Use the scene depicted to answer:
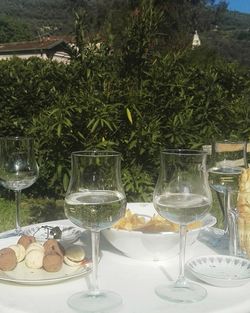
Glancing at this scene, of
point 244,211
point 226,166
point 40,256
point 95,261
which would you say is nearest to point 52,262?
point 40,256

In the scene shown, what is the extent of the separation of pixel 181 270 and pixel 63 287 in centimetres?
31

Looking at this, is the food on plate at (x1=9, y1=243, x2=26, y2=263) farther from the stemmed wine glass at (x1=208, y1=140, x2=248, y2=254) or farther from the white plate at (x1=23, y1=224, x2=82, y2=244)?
the stemmed wine glass at (x1=208, y1=140, x2=248, y2=254)

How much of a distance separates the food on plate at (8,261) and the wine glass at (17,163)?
1.46 ft

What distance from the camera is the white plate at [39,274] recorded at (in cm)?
139

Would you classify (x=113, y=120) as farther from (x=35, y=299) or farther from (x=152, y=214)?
(x=35, y=299)

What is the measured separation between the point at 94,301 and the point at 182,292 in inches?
8.9

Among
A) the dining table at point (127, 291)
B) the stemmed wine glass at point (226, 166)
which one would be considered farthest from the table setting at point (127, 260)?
the stemmed wine glass at point (226, 166)

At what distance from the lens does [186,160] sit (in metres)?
1.38

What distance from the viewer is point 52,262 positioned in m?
1.46

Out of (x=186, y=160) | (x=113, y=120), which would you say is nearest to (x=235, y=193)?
(x=186, y=160)

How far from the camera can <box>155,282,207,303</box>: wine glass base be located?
1326 mm

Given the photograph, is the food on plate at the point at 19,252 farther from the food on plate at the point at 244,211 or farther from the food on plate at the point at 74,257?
the food on plate at the point at 244,211

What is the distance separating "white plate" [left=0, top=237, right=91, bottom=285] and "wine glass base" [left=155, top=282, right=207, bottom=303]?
0.76 ft

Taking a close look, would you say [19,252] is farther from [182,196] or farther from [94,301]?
[182,196]
